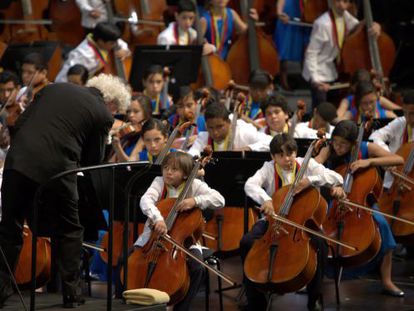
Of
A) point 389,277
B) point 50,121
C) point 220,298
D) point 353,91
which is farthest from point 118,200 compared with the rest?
point 353,91

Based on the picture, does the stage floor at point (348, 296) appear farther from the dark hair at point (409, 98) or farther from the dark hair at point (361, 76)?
Answer: the dark hair at point (361, 76)

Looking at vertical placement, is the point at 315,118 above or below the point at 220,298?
above

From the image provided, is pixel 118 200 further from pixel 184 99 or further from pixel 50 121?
pixel 184 99

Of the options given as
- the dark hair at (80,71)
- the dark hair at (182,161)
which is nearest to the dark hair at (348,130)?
the dark hair at (182,161)

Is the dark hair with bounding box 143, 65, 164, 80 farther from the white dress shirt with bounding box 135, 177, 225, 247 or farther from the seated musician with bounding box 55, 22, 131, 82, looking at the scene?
the white dress shirt with bounding box 135, 177, 225, 247

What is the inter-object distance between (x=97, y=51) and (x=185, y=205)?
12.6 feet

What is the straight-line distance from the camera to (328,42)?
1080cm

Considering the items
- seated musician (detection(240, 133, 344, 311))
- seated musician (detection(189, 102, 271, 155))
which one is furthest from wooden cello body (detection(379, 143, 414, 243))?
seated musician (detection(189, 102, 271, 155))

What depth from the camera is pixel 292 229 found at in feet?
21.7

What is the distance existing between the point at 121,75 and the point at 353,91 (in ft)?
6.37

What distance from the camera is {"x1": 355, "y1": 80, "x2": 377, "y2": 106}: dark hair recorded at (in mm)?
8914

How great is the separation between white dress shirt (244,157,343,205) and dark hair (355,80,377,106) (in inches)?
75.4

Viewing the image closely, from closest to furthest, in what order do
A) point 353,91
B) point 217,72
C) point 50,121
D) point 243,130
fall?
point 50,121 < point 243,130 < point 353,91 < point 217,72

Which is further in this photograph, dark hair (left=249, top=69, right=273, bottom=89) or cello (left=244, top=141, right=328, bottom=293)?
dark hair (left=249, top=69, right=273, bottom=89)
